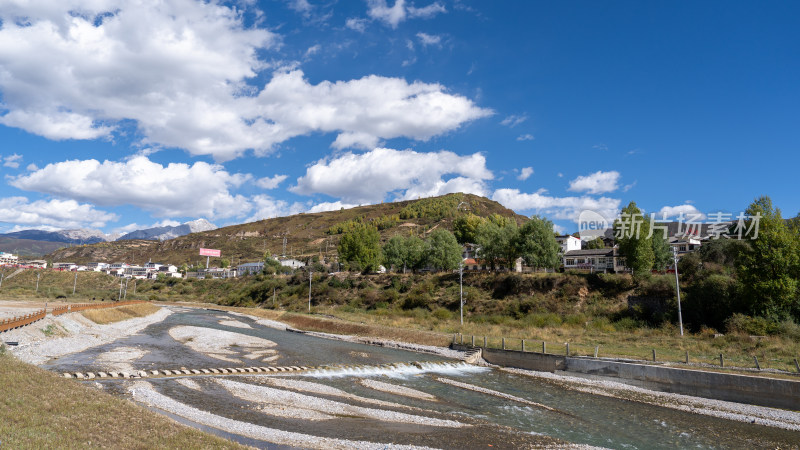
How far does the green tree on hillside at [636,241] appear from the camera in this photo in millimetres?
65750

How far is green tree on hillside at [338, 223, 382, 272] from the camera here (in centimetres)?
11494

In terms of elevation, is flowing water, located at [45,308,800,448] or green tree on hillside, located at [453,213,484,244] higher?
green tree on hillside, located at [453,213,484,244]

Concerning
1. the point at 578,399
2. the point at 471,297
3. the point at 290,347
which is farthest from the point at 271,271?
the point at 578,399

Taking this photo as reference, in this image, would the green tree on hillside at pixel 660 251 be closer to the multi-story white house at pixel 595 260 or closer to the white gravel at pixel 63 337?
the multi-story white house at pixel 595 260

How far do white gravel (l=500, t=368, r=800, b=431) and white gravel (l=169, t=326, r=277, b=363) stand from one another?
2824 cm

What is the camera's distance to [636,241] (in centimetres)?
6619

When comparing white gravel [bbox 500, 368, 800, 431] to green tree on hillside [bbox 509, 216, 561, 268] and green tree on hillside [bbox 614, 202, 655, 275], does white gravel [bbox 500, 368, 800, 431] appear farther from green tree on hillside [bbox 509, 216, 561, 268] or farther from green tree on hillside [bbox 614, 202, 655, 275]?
green tree on hillside [bbox 509, 216, 561, 268]

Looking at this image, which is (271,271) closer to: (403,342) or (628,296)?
(403,342)

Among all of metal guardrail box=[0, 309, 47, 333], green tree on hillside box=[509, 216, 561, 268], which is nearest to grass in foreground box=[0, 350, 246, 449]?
metal guardrail box=[0, 309, 47, 333]

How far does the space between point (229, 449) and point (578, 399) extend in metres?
23.9

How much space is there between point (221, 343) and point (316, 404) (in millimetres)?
30416

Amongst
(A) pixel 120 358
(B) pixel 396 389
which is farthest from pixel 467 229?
(A) pixel 120 358

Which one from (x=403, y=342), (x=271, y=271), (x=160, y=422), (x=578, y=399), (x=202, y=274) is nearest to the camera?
(x=160, y=422)

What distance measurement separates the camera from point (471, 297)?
260ft
